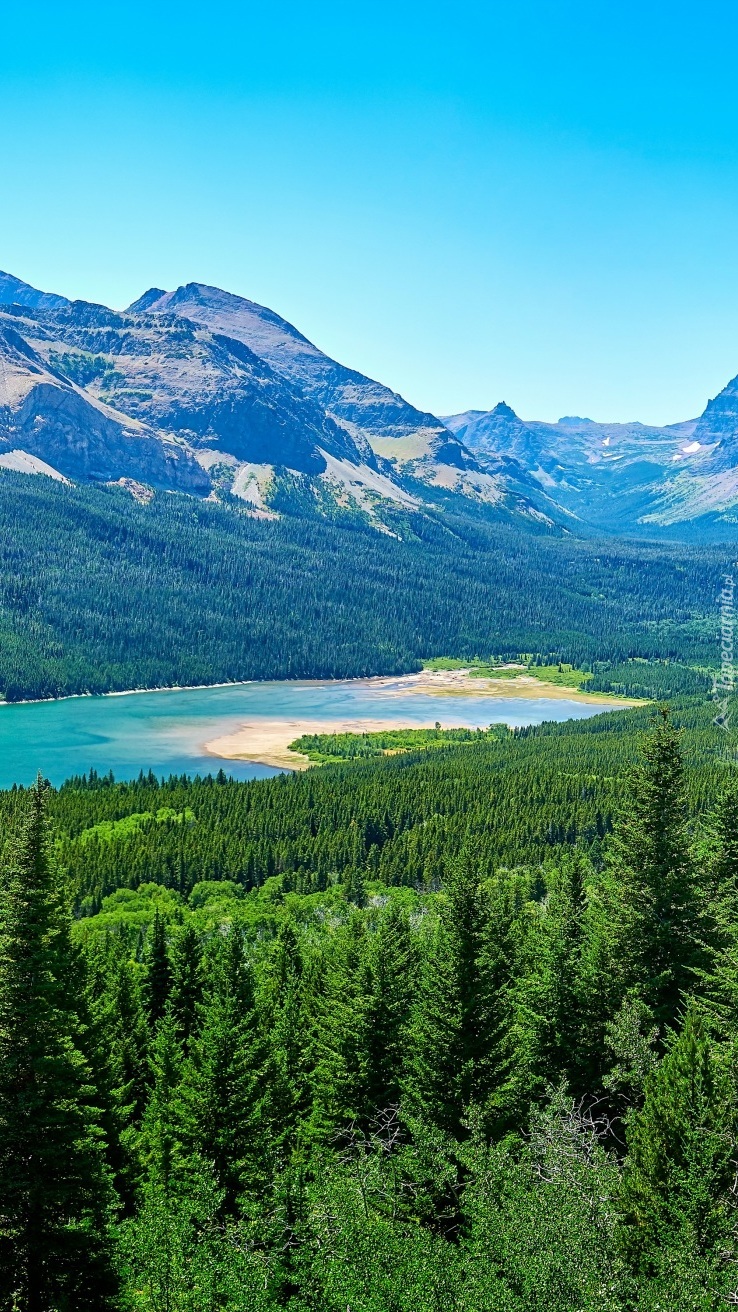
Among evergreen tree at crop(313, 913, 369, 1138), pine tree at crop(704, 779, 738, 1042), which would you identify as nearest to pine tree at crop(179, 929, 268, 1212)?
evergreen tree at crop(313, 913, 369, 1138)

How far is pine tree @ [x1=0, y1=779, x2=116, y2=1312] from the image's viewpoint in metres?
28.7

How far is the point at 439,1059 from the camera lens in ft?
121

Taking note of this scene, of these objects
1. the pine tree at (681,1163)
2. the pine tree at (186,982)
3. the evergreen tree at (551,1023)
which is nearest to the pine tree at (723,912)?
the pine tree at (681,1163)

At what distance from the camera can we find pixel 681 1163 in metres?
27.6

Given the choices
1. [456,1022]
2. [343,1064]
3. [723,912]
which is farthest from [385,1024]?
[723,912]

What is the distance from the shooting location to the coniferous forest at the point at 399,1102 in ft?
79.0

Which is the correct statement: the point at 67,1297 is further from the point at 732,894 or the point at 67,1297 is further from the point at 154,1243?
the point at 732,894

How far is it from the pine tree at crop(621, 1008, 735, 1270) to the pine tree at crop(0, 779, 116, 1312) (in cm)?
1449

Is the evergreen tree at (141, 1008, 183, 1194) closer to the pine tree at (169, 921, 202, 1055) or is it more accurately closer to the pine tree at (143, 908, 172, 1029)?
the pine tree at (169, 921, 202, 1055)

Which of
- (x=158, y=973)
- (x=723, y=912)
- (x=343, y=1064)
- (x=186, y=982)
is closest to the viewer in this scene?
(x=343, y=1064)

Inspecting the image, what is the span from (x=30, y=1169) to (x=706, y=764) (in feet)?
448

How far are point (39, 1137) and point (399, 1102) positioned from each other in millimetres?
14116

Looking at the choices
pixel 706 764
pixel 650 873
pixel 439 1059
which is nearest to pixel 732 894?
pixel 650 873

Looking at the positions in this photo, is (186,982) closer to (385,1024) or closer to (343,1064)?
(343,1064)
